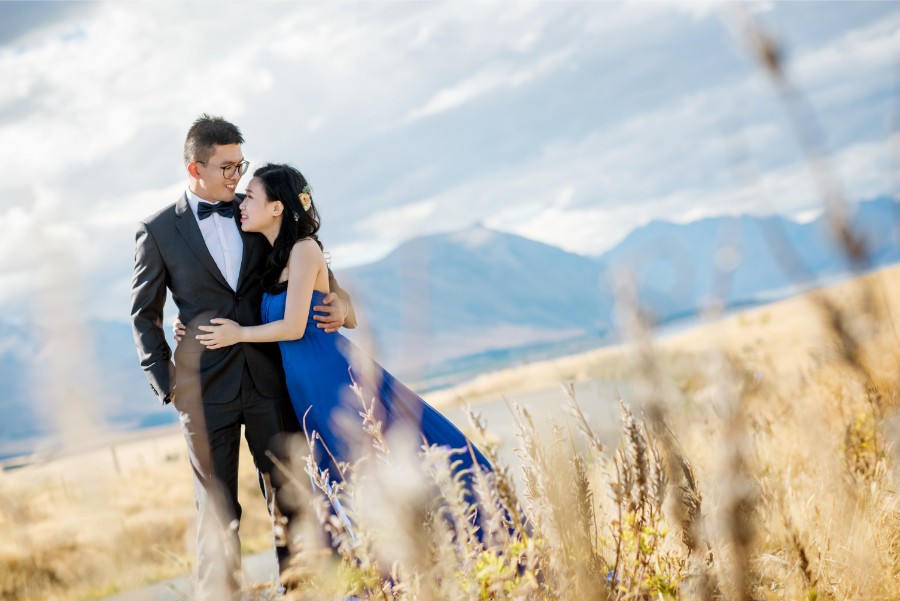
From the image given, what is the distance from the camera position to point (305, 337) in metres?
4.68

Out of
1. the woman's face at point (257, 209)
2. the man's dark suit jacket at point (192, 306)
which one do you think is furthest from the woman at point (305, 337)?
the man's dark suit jacket at point (192, 306)

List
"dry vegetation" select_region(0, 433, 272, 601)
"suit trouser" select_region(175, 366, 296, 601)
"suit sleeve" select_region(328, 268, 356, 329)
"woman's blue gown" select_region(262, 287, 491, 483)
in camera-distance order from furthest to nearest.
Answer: "suit sleeve" select_region(328, 268, 356, 329)
"suit trouser" select_region(175, 366, 296, 601)
"woman's blue gown" select_region(262, 287, 491, 483)
"dry vegetation" select_region(0, 433, 272, 601)

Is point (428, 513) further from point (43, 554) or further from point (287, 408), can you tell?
point (43, 554)

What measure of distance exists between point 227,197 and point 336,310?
920 millimetres

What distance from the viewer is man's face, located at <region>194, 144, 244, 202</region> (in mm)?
4750

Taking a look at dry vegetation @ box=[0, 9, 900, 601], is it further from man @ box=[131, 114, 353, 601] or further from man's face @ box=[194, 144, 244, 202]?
man's face @ box=[194, 144, 244, 202]

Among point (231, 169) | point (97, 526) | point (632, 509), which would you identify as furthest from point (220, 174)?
point (97, 526)

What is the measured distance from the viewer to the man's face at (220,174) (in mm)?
4750

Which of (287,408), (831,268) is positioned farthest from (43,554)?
(831,268)

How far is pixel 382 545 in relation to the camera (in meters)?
2.11

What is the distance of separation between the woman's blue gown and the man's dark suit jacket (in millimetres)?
164

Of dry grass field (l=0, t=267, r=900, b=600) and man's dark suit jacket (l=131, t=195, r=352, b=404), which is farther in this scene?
man's dark suit jacket (l=131, t=195, r=352, b=404)

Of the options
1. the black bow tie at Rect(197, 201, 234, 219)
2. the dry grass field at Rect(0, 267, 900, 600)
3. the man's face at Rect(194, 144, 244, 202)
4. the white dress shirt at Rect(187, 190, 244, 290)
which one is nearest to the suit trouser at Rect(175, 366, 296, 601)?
the white dress shirt at Rect(187, 190, 244, 290)

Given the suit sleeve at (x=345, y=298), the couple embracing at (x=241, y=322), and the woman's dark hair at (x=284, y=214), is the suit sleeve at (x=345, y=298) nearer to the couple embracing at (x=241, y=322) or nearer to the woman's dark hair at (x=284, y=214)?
the couple embracing at (x=241, y=322)
